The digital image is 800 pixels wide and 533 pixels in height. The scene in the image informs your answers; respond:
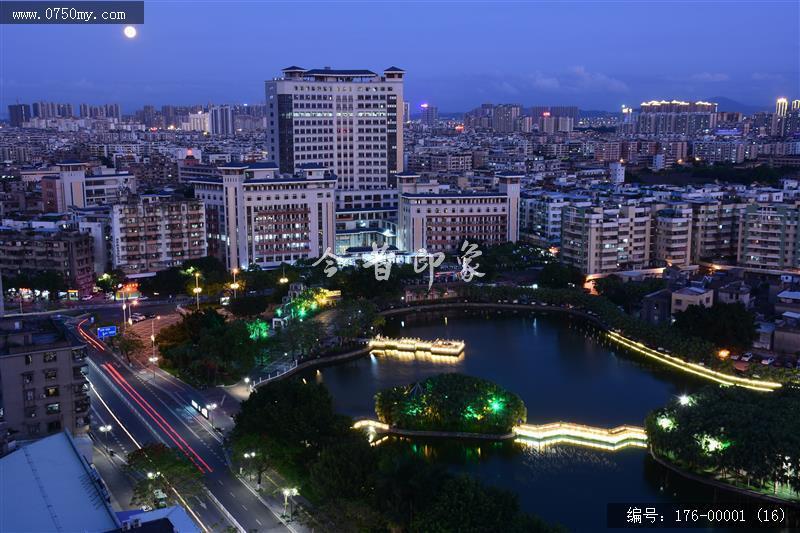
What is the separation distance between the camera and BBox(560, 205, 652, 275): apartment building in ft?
67.8

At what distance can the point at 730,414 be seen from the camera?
31.1 feet

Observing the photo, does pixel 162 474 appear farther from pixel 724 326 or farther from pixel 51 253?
pixel 51 253

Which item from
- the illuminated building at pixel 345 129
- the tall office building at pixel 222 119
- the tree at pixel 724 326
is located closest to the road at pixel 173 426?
the tree at pixel 724 326

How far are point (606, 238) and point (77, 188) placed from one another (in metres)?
17.2

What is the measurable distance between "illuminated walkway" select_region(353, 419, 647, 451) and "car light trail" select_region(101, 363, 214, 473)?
219 cm

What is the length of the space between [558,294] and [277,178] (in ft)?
27.3

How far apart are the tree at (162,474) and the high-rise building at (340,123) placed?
18503 millimetres

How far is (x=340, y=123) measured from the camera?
2717 cm

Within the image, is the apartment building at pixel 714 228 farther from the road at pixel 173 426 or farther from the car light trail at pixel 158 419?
the car light trail at pixel 158 419

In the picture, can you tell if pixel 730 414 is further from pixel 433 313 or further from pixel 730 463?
pixel 433 313

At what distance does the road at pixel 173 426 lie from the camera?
8.61m

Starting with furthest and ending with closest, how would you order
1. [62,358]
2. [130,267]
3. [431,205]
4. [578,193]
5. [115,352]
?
[578,193], [431,205], [130,267], [115,352], [62,358]

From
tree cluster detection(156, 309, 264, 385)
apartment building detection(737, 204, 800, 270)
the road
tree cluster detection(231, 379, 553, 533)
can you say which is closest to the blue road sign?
the road

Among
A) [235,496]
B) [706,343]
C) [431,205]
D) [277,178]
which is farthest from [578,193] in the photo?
[235,496]
